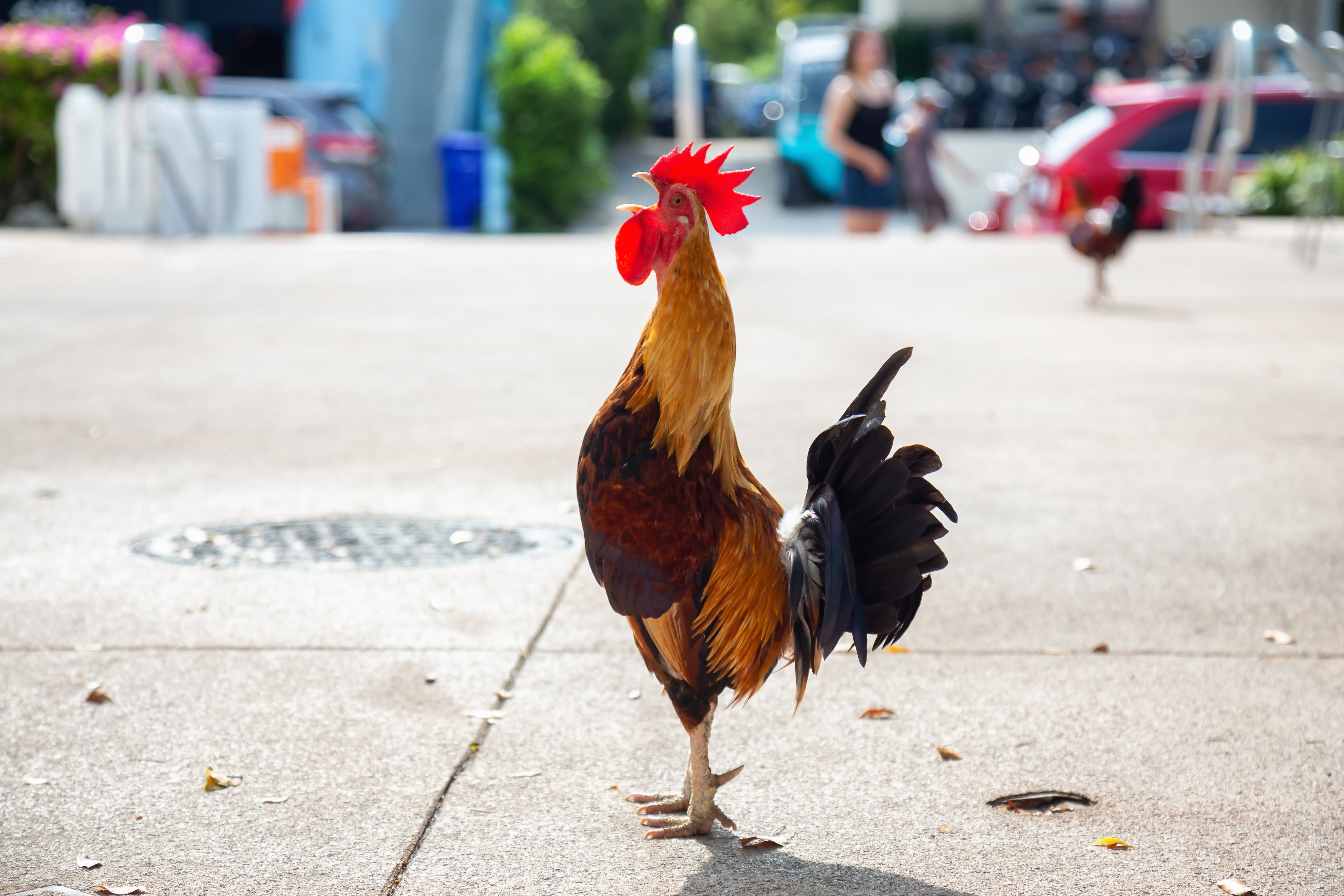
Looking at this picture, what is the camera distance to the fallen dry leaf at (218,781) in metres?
3.40

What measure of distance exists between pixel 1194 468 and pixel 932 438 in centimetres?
120

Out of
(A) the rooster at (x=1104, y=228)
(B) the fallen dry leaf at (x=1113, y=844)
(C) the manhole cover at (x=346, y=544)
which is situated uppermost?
(A) the rooster at (x=1104, y=228)

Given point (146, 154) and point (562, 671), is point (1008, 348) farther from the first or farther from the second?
point (146, 154)

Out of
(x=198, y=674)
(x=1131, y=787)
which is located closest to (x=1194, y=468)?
(x=1131, y=787)

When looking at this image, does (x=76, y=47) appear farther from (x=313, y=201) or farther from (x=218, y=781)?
(x=218, y=781)

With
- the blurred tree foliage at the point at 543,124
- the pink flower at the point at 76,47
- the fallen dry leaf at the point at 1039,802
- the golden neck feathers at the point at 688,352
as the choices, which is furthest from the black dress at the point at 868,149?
the golden neck feathers at the point at 688,352

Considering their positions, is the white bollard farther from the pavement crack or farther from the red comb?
the red comb

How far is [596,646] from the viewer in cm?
435

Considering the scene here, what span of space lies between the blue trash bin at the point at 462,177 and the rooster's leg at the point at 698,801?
20.2 m

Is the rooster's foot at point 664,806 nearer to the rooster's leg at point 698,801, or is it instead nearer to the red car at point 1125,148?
the rooster's leg at point 698,801

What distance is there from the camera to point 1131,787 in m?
3.44

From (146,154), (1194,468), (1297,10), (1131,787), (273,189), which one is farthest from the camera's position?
(1297,10)

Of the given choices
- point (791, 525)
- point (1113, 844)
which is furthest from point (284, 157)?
point (1113, 844)

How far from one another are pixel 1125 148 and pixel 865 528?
557 inches
